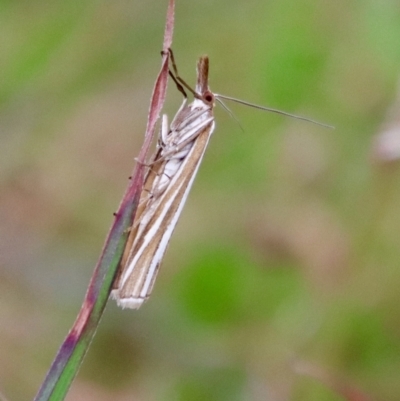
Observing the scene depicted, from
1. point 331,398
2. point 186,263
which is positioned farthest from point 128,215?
point 186,263

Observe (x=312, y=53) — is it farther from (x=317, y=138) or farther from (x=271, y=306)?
(x=271, y=306)

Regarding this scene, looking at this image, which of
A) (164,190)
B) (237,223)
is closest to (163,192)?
(164,190)

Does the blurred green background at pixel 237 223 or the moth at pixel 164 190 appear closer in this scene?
the moth at pixel 164 190

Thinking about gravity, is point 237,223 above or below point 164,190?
above

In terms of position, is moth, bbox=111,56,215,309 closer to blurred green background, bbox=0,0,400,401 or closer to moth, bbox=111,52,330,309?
moth, bbox=111,52,330,309

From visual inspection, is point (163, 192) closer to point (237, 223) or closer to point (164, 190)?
point (164, 190)

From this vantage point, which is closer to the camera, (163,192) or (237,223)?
(163,192)

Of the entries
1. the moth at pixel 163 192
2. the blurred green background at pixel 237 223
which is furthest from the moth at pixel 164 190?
the blurred green background at pixel 237 223

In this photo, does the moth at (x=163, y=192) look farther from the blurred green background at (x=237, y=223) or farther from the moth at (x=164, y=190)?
the blurred green background at (x=237, y=223)
